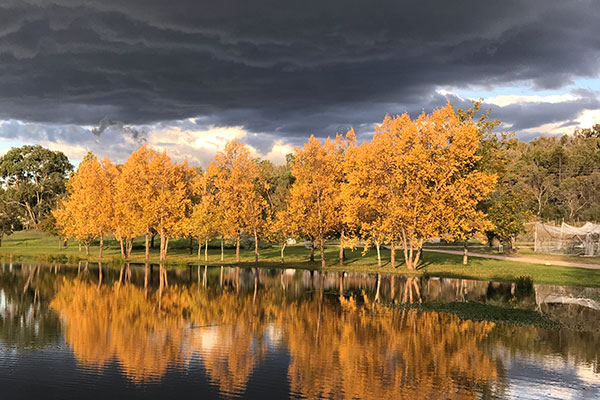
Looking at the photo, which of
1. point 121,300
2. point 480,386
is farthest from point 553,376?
point 121,300

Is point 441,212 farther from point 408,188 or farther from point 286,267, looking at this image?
point 286,267

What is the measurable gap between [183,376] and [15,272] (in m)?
48.9

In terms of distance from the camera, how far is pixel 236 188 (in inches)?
2746

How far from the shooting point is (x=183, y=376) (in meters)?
21.8

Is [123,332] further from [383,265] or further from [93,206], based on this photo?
[93,206]

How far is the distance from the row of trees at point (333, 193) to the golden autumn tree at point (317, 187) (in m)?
0.12

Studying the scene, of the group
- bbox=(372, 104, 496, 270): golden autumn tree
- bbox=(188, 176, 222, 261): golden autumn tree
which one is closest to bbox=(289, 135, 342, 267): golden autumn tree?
bbox=(372, 104, 496, 270): golden autumn tree

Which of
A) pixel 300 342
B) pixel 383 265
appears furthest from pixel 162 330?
pixel 383 265

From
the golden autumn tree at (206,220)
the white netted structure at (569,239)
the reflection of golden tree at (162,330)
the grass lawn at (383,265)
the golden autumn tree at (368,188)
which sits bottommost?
the reflection of golden tree at (162,330)

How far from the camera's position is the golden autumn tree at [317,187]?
→ 64.9 metres

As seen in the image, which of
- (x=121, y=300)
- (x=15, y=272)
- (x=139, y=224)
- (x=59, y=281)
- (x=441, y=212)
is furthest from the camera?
(x=139, y=224)

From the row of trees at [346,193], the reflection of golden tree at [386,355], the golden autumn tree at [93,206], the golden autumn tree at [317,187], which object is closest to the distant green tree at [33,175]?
the row of trees at [346,193]

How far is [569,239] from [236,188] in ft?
172

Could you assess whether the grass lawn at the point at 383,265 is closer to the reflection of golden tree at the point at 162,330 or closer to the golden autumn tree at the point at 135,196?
the golden autumn tree at the point at 135,196
